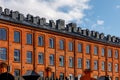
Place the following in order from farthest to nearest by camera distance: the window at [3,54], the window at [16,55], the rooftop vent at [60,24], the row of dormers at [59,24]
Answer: the rooftop vent at [60,24]
the row of dormers at [59,24]
the window at [16,55]
the window at [3,54]

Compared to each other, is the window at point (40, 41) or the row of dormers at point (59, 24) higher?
the row of dormers at point (59, 24)

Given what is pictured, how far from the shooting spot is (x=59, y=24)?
63594mm

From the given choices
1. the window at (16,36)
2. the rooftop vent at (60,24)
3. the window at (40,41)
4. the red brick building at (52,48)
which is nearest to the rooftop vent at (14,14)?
the red brick building at (52,48)

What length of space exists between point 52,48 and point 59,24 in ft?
20.2

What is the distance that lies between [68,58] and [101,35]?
50.9ft

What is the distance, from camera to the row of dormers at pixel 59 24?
54.4 m

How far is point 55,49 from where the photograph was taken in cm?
6022

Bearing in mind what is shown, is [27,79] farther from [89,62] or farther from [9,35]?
[89,62]

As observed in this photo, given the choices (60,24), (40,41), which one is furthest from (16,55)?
(60,24)

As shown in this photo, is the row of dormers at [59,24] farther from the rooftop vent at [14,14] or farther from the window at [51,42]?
the window at [51,42]

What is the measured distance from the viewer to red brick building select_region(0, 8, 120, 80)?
170 ft

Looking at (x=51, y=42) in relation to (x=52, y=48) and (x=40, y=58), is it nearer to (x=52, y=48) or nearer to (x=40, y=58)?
(x=52, y=48)

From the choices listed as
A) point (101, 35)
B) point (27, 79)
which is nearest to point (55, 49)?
point (101, 35)

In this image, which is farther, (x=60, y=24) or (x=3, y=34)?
(x=60, y=24)
